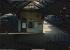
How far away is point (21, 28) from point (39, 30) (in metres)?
0.08

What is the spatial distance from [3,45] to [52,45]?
0.23 m

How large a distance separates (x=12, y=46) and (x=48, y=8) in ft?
0.81

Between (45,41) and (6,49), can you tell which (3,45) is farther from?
(45,41)

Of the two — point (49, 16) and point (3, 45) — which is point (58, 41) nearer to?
point (49, 16)

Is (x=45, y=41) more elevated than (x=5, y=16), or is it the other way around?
(x=5, y=16)

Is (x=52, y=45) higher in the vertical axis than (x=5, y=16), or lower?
lower

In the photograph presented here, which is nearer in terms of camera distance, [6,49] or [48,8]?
[48,8]

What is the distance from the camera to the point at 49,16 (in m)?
0.68

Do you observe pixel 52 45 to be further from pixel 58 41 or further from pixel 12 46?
pixel 12 46

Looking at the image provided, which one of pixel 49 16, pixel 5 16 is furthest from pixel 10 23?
pixel 49 16

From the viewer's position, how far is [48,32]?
0.75 m

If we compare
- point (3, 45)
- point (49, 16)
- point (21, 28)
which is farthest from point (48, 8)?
point (3, 45)

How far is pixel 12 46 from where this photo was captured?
73 centimetres

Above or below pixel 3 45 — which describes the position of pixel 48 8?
above
